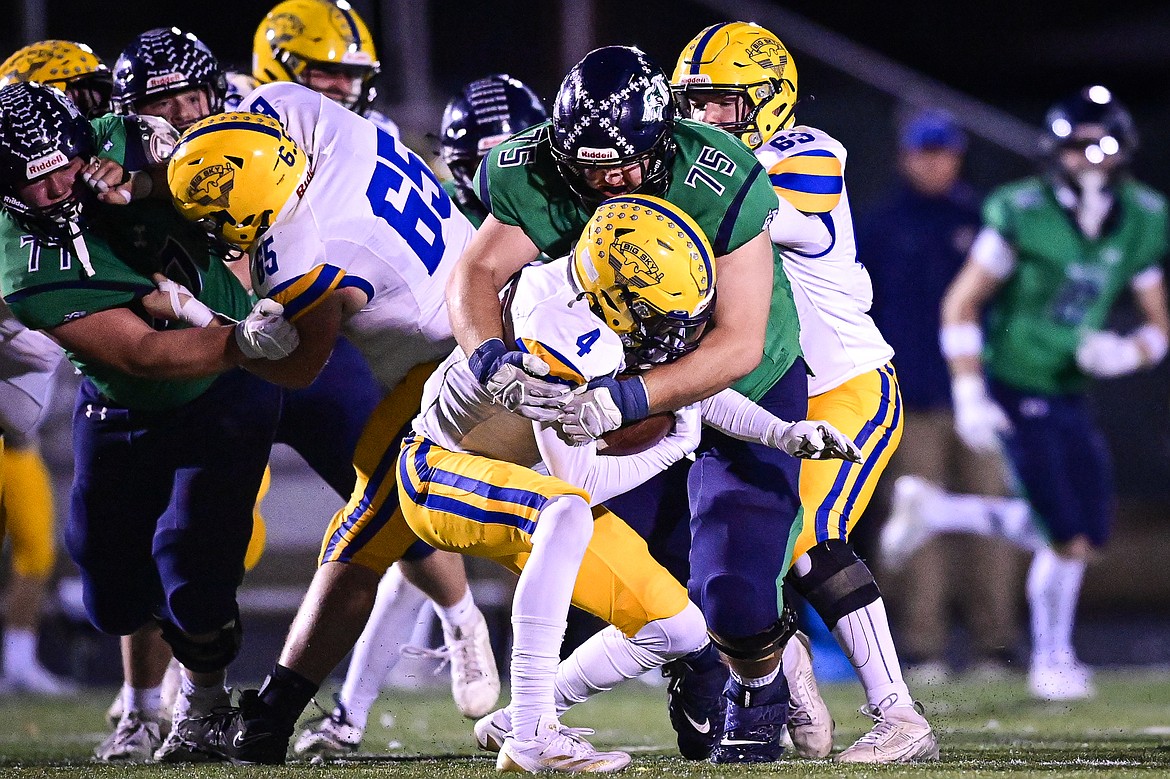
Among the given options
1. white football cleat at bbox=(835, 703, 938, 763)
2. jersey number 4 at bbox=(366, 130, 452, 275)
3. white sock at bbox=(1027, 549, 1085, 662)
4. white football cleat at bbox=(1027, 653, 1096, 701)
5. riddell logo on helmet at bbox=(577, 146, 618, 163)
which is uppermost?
riddell logo on helmet at bbox=(577, 146, 618, 163)

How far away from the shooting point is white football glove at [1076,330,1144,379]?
666cm

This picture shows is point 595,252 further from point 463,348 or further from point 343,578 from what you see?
point 343,578

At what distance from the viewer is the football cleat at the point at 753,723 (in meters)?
3.54

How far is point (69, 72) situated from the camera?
4562mm

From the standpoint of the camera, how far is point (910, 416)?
7.35 meters

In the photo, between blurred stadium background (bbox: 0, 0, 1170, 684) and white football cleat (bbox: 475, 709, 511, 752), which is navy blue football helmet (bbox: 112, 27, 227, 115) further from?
blurred stadium background (bbox: 0, 0, 1170, 684)

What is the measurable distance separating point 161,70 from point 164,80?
3 cm

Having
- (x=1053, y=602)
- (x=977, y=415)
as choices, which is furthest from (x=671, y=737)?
(x=977, y=415)

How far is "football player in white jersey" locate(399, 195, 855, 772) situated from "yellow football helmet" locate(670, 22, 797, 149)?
0.85m

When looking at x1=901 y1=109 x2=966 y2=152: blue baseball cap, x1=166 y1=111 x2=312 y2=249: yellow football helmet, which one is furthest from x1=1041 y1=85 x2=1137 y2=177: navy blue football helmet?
x1=166 y1=111 x2=312 y2=249: yellow football helmet

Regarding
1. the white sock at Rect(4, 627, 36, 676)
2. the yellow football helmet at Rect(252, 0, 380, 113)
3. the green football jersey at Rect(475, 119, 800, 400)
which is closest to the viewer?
the green football jersey at Rect(475, 119, 800, 400)

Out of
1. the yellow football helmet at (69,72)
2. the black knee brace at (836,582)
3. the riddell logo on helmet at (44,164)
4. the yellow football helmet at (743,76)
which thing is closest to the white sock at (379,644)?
the black knee brace at (836,582)

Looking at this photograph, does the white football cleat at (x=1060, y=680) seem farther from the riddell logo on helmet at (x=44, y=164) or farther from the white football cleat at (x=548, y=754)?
the riddell logo on helmet at (x=44, y=164)

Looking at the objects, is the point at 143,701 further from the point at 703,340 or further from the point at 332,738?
the point at 703,340
